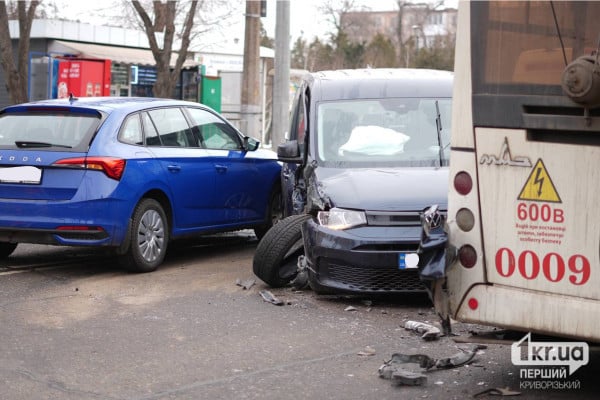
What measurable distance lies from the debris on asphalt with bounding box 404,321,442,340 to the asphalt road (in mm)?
54

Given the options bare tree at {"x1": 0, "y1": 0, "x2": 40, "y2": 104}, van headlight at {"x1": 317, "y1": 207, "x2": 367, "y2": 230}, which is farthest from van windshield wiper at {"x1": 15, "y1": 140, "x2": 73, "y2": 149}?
bare tree at {"x1": 0, "y1": 0, "x2": 40, "y2": 104}

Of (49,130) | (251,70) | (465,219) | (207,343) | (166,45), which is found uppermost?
(166,45)

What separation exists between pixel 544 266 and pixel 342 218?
2970 millimetres

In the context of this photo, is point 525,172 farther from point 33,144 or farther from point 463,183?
point 33,144

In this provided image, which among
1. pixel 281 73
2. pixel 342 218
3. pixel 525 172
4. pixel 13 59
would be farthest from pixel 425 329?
pixel 13 59

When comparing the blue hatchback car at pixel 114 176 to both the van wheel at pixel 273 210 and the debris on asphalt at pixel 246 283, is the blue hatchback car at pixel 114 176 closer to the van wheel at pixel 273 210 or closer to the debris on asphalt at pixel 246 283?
the van wheel at pixel 273 210

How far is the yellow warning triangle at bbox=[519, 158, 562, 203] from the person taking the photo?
16.9ft

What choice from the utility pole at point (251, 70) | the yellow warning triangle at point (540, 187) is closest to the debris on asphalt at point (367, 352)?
the yellow warning triangle at point (540, 187)

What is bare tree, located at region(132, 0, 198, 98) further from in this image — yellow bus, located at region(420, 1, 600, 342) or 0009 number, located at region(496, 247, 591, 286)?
0009 number, located at region(496, 247, 591, 286)

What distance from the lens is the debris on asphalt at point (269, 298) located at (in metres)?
8.20

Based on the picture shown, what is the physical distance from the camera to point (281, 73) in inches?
754

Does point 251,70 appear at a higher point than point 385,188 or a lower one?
higher

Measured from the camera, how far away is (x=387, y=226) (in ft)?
25.8

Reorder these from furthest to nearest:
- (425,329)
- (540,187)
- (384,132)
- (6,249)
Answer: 1. (6,249)
2. (384,132)
3. (425,329)
4. (540,187)
